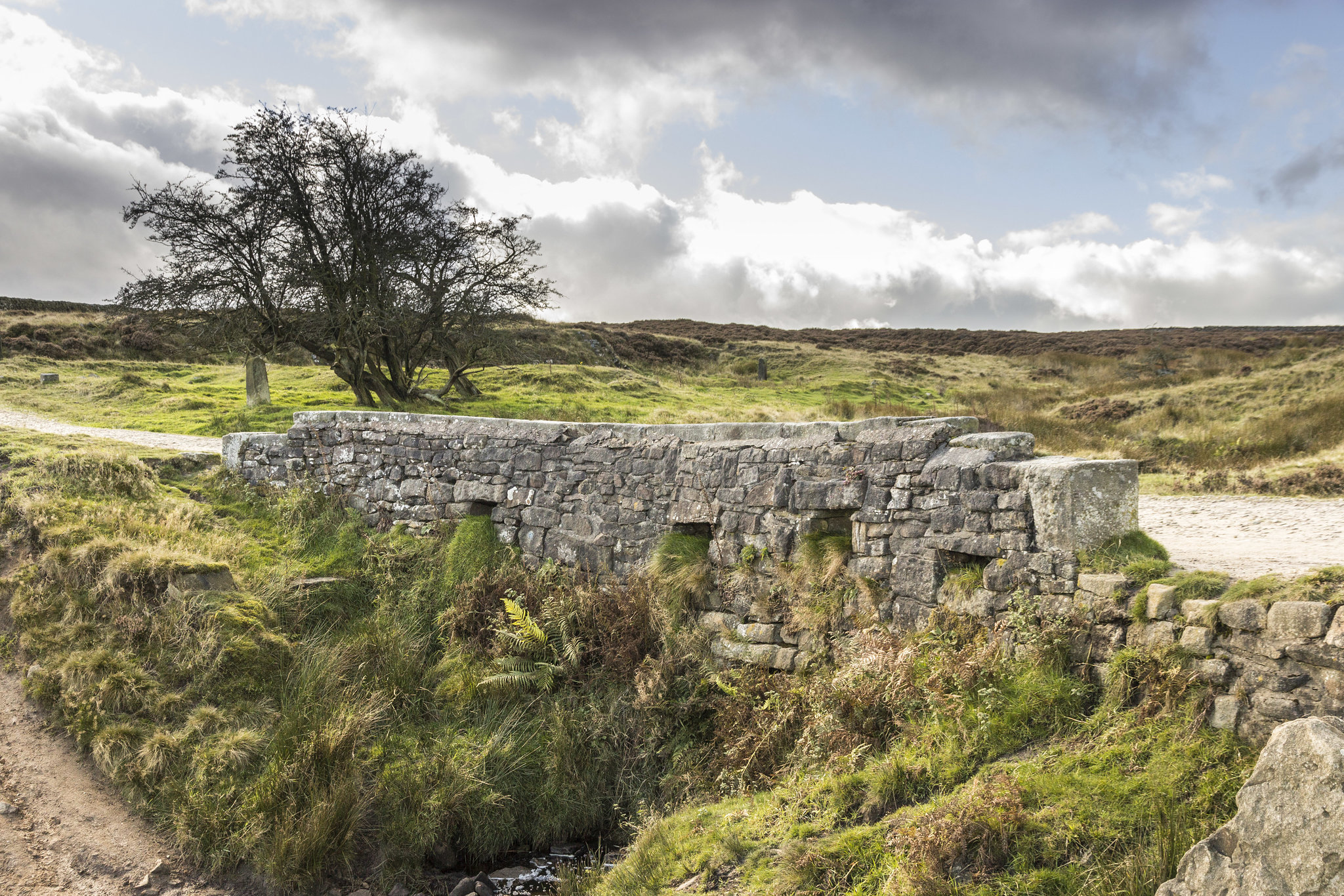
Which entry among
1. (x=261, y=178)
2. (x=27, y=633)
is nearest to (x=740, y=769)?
(x=27, y=633)

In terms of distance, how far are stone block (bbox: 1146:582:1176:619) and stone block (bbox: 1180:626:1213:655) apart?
0.57 feet

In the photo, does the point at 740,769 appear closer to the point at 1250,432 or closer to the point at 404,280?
the point at 1250,432

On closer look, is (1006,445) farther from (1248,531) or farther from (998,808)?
(1248,531)

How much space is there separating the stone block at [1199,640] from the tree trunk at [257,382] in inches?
798

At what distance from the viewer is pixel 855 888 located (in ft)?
13.8

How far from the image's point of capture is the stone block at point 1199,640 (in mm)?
4414

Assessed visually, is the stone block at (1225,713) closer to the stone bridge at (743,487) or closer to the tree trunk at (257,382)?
the stone bridge at (743,487)

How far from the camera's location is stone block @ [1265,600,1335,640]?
13.1ft

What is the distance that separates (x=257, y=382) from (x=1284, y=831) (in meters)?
21.5

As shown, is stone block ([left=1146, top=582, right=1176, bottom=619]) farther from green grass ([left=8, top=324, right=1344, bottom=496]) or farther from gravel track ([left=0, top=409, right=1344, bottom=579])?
green grass ([left=8, top=324, right=1344, bottom=496])

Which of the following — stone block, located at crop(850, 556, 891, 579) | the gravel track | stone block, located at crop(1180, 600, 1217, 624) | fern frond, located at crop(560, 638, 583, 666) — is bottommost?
fern frond, located at crop(560, 638, 583, 666)

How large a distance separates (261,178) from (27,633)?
1351cm

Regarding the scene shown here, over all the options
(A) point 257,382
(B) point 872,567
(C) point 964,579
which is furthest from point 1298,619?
(A) point 257,382

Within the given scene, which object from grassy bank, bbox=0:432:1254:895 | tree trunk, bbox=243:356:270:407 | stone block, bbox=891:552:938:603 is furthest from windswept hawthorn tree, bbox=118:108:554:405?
stone block, bbox=891:552:938:603
